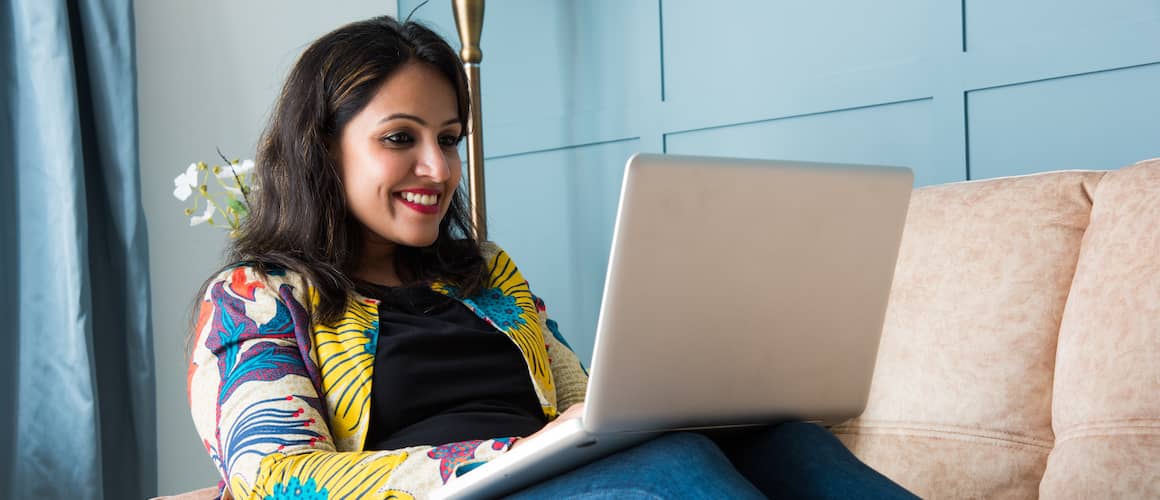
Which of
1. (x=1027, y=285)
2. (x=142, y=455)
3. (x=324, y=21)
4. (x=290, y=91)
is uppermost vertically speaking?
(x=324, y=21)

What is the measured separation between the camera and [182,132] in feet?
9.02

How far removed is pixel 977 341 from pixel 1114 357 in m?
0.20

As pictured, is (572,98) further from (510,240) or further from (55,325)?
(55,325)

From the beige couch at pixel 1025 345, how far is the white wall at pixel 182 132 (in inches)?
72.0

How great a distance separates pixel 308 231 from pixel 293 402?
1.07 ft

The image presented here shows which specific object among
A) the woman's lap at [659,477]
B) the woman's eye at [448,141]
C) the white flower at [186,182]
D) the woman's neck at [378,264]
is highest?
the woman's eye at [448,141]

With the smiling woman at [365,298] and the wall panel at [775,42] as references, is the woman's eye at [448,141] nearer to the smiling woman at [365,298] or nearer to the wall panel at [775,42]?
the smiling woman at [365,298]

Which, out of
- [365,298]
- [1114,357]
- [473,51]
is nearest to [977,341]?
[1114,357]

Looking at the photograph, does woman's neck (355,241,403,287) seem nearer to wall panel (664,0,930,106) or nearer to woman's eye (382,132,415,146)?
woman's eye (382,132,415,146)

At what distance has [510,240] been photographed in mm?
3238

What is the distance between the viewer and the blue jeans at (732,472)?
933mm

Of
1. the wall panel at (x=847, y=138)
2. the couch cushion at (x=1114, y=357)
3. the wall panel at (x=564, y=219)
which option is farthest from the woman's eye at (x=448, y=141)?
the wall panel at (x=564, y=219)

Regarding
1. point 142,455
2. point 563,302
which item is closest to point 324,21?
point 563,302

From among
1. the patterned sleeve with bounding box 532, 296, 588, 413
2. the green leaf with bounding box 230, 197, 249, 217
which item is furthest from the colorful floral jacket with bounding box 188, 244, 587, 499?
the green leaf with bounding box 230, 197, 249, 217
